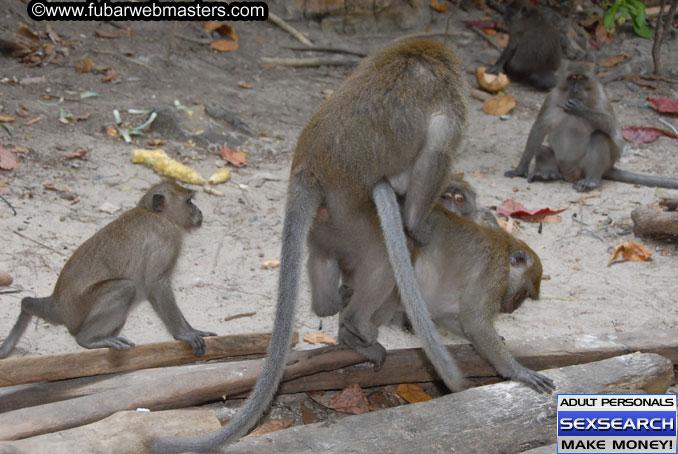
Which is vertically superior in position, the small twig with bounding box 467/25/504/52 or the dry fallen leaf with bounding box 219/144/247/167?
the small twig with bounding box 467/25/504/52

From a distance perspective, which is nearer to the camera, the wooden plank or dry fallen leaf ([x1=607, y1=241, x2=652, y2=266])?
the wooden plank

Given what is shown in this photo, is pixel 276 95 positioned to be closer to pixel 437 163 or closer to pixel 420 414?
pixel 437 163

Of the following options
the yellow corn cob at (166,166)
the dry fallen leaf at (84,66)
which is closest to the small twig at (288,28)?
the dry fallen leaf at (84,66)

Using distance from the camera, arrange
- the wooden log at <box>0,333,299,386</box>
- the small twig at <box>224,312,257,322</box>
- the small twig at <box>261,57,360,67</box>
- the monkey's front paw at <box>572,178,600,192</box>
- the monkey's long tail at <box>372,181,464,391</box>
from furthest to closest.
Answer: the small twig at <box>261,57,360,67</box>
the monkey's front paw at <box>572,178,600,192</box>
the small twig at <box>224,312,257,322</box>
the wooden log at <box>0,333,299,386</box>
the monkey's long tail at <box>372,181,464,391</box>

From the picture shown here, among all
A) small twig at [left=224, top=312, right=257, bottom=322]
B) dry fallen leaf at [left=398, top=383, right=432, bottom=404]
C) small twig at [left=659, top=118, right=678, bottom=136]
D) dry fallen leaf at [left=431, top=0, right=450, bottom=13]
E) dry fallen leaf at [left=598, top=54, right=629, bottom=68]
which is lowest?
small twig at [left=224, top=312, right=257, bottom=322]

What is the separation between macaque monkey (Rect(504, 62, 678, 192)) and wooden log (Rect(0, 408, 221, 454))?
692 centimetres

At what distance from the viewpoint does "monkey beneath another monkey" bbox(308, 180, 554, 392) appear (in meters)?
4.68

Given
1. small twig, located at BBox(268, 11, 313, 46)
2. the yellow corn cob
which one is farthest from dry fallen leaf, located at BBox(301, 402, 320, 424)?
small twig, located at BBox(268, 11, 313, 46)

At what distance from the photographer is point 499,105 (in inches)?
458

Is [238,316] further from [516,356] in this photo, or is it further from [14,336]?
[516,356]

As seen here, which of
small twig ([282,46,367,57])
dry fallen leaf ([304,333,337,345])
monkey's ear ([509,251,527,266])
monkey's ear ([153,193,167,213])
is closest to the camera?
monkey's ear ([509,251,527,266])

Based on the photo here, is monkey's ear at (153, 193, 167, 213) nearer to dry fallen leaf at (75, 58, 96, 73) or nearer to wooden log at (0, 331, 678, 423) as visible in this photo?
wooden log at (0, 331, 678, 423)

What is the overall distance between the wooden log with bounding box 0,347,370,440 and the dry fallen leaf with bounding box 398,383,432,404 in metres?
0.46

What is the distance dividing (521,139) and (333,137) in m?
7.16
